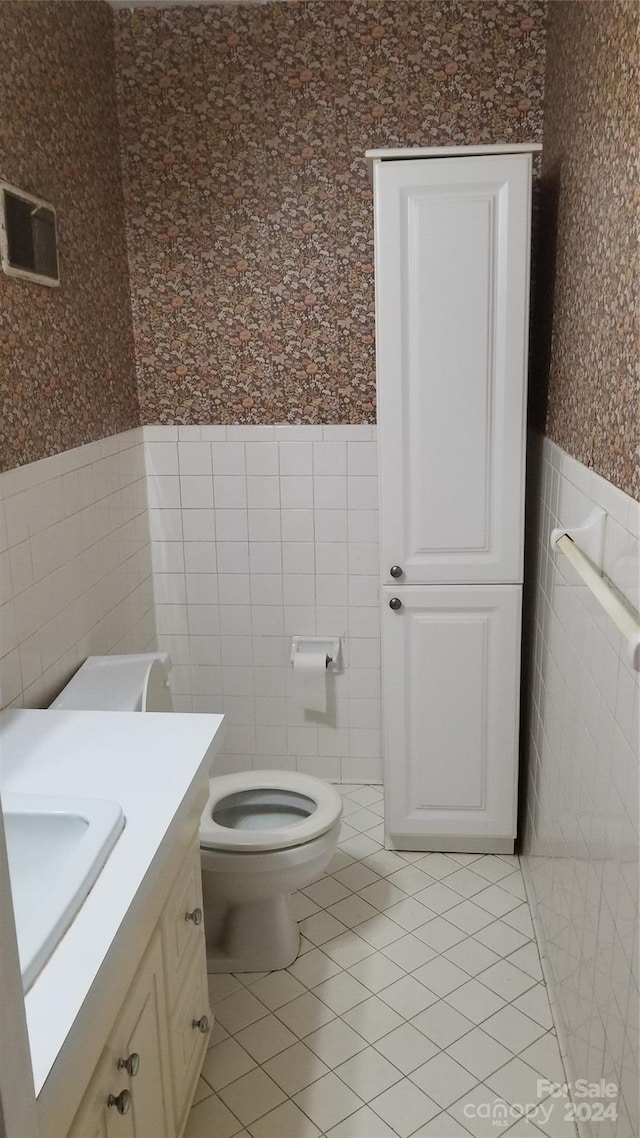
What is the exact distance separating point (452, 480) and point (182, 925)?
1.42 metres

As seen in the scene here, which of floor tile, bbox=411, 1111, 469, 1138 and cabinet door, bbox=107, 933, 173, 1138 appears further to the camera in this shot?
floor tile, bbox=411, 1111, 469, 1138

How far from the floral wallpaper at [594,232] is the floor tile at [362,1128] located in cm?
142

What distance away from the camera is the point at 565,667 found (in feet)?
6.87

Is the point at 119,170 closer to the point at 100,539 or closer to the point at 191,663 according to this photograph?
the point at 100,539

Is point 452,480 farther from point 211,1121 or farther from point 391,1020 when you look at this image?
point 211,1121

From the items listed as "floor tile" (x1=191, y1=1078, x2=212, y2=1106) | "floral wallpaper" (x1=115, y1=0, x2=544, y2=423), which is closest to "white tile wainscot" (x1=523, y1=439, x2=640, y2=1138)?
"floor tile" (x1=191, y1=1078, x2=212, y2=1106)

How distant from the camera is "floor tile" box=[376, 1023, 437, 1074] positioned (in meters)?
2.02

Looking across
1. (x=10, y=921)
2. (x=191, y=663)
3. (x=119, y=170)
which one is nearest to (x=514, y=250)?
(x=119, y=170)

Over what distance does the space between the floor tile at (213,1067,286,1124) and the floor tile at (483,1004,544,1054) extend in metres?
0.53

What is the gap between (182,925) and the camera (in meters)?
1.73

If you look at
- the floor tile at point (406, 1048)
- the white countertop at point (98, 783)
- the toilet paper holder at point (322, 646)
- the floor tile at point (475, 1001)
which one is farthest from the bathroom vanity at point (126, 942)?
the toilet paper holder at point (322, 646)

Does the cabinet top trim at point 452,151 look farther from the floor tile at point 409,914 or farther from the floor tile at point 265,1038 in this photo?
the floor tile at point 265,1038

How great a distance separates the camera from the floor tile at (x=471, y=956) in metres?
2.33

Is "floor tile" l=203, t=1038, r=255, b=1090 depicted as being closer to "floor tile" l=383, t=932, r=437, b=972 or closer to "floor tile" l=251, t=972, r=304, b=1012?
"floor tile" l=251, t=972, r=304, b=1012
